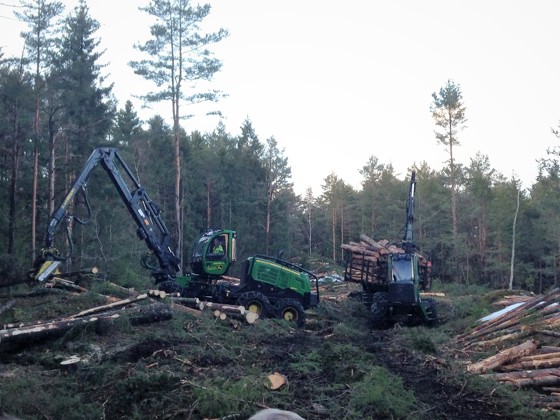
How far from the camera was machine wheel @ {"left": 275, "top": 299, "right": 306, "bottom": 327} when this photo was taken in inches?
708

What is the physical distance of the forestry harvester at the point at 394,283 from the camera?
63.7 feet

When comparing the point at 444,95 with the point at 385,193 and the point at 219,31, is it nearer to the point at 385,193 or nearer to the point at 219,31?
the point at 385,193

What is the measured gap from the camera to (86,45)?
31234 millimetres

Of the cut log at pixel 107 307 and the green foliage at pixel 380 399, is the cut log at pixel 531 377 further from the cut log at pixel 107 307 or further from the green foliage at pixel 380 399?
the cut log at pixel 107 307

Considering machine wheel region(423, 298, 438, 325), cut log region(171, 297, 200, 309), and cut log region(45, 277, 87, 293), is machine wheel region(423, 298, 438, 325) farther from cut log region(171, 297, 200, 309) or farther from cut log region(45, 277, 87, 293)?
cut log region(45, 277, 87, 293)

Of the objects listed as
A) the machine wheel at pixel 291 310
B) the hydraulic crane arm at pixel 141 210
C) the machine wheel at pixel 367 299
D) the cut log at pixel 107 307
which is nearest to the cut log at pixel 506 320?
the machine wheel at pixel 291 310

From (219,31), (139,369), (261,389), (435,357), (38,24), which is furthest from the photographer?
(219,31)

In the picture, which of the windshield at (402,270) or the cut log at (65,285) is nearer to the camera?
the cut log at (65,285)

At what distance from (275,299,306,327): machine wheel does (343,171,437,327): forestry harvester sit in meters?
3.01

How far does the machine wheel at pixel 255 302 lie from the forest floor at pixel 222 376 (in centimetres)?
214

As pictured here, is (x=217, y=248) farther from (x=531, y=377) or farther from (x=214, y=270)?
(x=531, y=377)

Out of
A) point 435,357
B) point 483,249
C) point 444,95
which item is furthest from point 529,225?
point 435,357

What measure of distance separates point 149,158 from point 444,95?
2103 centimetres

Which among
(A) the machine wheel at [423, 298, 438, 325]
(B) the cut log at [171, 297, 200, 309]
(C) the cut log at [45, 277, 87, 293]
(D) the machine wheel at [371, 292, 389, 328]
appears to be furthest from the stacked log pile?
(C) the cut log at [45, 277, 87, 293]
